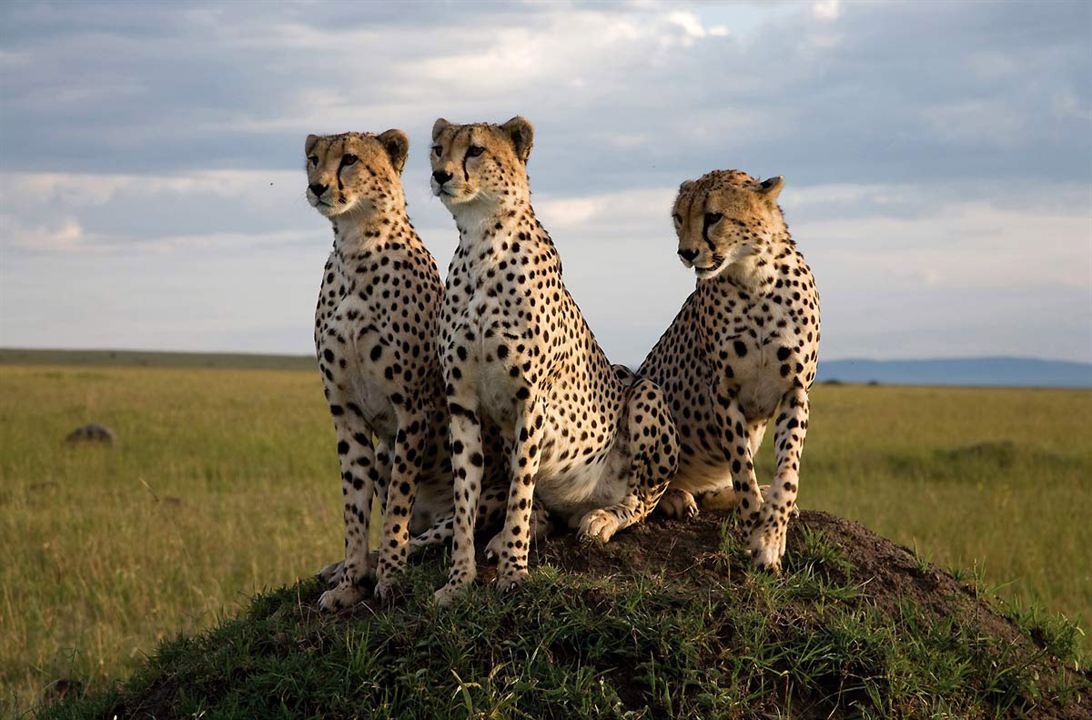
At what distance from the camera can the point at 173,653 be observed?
15.0ft

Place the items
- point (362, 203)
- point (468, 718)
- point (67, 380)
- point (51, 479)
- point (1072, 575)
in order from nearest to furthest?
point (468, 718) < point (362, 203) < point (1072, 575) < point (51, 479) < point (67, 380)

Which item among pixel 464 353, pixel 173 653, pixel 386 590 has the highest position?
pixel 464 353

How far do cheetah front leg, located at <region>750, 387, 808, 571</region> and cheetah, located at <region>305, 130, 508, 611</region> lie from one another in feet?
3.28

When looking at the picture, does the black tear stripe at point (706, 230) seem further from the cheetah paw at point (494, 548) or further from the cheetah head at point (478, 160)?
the cheetah paw at point (494, 548)

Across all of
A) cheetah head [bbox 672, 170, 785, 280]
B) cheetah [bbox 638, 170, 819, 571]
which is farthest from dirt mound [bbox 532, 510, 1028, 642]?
cheetah head [bbox 672, 170, 785, 280]

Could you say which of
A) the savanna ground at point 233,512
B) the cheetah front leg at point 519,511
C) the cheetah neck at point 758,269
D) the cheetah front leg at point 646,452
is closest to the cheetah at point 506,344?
the cheetah front leg at point 519,511

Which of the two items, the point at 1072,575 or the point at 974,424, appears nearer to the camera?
the point at 1072,575

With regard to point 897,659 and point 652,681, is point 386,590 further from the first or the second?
point 897,659

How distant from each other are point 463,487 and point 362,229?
1.08m

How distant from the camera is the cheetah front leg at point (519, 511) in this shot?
3988mm

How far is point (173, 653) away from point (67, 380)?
29810 millimetres

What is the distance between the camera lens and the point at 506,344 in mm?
4070

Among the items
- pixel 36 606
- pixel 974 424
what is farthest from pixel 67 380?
pixel 36 606

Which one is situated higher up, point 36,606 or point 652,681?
point 652,681
